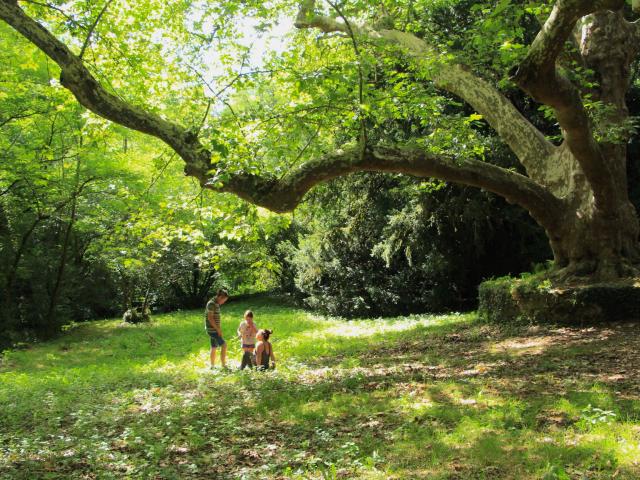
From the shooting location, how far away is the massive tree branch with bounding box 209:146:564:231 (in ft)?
26.6

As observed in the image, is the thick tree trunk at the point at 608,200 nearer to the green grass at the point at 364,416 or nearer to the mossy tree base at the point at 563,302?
the mossy tree base at the point at 563,302

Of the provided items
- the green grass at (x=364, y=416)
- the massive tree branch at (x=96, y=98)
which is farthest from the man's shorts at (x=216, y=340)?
the massive tree branch at (x=96, y=98)

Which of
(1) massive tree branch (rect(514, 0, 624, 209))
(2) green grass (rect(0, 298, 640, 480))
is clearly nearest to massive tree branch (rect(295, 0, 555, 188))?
(1) massive tree branch (rect(514, 0, 624, 209))

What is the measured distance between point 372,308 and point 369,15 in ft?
36.7

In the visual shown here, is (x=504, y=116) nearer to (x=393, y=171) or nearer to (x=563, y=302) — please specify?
(x=393, y=171)

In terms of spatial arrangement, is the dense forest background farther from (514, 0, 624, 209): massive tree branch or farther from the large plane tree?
(514, 0, 624, 209): massive tree branch

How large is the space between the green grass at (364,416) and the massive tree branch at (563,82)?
317 cm

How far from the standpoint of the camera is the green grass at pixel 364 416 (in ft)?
14.2

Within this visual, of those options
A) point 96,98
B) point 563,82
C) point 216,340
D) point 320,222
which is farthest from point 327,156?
point 320,222

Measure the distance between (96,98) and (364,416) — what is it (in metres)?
5.73

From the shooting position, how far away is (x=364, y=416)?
18.9ft

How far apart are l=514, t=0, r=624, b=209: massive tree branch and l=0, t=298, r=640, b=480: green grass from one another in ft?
10.4

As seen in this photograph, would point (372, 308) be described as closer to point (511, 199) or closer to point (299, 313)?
point (299, 313)

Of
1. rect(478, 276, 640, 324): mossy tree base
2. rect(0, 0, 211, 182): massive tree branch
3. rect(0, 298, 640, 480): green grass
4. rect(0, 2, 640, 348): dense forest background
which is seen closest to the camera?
rect(0, 298, 640, 480): green grass
